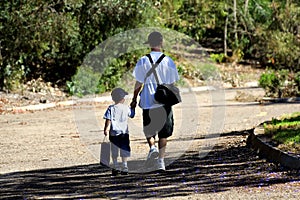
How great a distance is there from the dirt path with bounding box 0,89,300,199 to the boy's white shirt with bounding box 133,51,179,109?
0.92m

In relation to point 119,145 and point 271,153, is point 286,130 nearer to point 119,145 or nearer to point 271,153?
point 271,153

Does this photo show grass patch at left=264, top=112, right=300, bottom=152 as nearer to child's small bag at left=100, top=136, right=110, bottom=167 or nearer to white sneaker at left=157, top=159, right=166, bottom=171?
white sneaker at left=157, top=159, right=166, bottom=171

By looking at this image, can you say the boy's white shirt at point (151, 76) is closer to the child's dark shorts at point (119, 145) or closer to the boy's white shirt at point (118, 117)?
the boy's white shirt at point (118, 117)

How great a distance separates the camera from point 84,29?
26.8 metres

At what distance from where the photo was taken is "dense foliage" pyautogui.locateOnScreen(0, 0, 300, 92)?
24109 mm

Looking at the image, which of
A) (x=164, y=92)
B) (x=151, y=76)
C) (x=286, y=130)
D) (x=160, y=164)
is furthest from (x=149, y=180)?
(x=286, y=130)

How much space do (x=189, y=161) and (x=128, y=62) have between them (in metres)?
17.6

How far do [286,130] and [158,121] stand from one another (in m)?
2.72

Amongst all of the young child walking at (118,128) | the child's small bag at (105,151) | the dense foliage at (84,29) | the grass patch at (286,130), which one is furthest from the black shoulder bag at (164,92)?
the dense foliage at (84,29)

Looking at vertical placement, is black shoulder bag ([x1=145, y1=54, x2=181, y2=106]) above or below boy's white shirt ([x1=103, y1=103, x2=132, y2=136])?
above

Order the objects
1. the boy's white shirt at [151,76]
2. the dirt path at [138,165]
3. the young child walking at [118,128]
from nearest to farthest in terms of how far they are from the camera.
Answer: the dirt path at [138,165] < the young child walking at [118,128] < the boy's white shirt at [151,76]

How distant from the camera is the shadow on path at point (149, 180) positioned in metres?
8.20

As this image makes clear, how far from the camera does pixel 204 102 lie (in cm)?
2431

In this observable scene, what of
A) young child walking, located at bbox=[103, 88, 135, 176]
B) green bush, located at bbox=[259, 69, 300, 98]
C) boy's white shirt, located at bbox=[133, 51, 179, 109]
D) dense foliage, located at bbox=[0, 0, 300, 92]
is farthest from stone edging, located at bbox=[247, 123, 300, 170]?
dense foliage, located at bbox=[0, 0, 300, 92]
